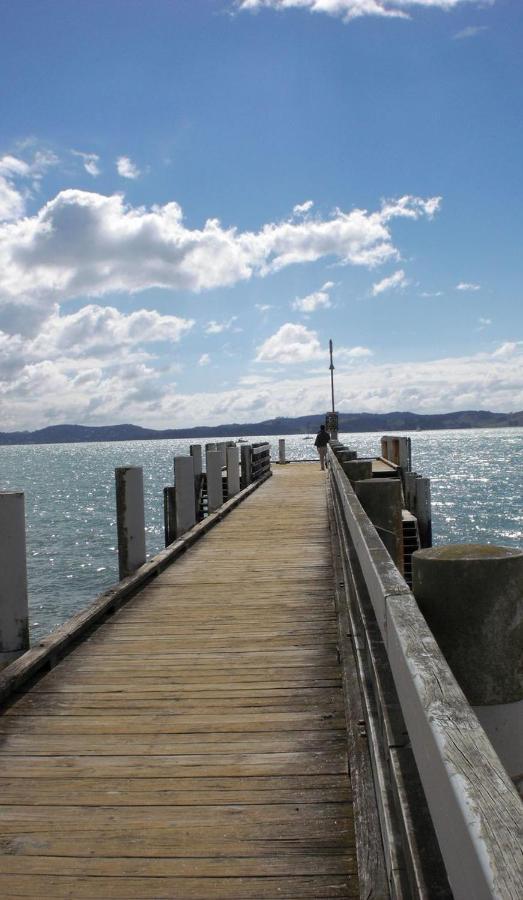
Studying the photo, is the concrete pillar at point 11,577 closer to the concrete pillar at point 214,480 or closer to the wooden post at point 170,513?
the concrete pillar at point 214,480

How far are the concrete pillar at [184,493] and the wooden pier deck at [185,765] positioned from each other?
4.93 meters

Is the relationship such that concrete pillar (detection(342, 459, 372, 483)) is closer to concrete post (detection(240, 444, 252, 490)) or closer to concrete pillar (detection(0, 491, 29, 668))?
concrete pillar (detection(0, 491, 29, 668))

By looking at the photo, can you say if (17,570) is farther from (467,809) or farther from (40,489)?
(40,489)

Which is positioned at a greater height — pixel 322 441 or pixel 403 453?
pixel 322 441

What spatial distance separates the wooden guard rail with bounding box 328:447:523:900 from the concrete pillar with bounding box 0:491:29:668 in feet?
10.9

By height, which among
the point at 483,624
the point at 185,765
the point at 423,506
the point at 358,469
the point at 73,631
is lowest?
the point at 423,506

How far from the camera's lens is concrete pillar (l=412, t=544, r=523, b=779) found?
8.55 ft

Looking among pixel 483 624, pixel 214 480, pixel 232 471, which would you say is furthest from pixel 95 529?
pixel 483 624

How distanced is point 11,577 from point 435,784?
174 inches

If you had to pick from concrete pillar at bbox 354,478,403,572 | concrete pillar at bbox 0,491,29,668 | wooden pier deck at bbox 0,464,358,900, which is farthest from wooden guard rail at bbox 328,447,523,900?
concrete pillar at bbox 354,478,403,572

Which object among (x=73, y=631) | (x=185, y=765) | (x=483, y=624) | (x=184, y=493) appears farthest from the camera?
(x=184, y=493)

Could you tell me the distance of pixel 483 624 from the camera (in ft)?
8.63

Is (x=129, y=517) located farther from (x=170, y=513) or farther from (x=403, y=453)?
(x=403, y=453)

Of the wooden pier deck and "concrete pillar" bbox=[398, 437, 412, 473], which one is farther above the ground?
"concrete pillar" bbox=[398, 437, 412, 473]
